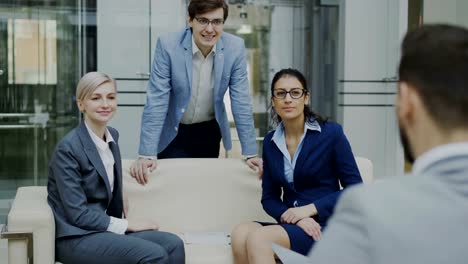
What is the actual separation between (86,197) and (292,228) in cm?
93

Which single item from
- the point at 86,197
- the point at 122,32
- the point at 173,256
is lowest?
the point at 173,256

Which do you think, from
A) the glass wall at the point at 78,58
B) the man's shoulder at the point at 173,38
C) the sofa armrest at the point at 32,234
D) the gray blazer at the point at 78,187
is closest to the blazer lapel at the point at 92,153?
the gray blazer at the point at 78,187

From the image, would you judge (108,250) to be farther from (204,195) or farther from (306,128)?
(306,128)

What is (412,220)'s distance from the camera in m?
0.86

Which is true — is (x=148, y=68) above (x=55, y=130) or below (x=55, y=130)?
above

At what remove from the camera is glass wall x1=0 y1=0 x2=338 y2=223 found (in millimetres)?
5793

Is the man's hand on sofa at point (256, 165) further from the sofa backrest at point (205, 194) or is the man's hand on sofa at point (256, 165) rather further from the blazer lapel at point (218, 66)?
the blazer lapel at point (218, 66)

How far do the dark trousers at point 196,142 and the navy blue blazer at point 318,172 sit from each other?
485mm

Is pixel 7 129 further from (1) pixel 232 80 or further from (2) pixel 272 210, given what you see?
(2) pixel 272 210

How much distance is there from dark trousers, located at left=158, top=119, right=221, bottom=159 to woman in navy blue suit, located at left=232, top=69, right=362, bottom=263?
42 cm

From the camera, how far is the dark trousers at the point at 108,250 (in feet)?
9.52

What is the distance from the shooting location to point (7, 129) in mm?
5840

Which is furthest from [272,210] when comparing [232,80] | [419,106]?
[419,106]

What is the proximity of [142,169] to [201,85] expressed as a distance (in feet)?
1.75
